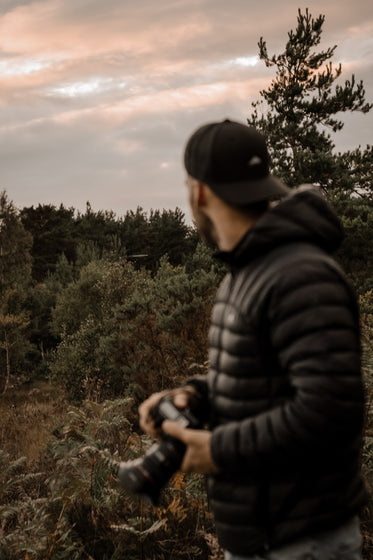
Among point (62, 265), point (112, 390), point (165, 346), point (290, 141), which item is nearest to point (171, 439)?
point (165, 346)

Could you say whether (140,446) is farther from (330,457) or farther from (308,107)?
(308,107)

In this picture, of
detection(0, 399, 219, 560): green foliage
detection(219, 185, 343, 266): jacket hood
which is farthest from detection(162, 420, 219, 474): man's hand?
detection(0, 399, 219, 560): green foliage

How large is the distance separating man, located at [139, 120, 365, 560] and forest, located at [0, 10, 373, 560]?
1.58m

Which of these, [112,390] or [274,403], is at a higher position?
[274,403]

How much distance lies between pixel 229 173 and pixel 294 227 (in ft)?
0.91

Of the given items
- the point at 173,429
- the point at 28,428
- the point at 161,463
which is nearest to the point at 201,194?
the point at 173,429

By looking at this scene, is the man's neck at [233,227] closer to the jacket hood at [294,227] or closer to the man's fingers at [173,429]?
the jacket hood at [294,227]

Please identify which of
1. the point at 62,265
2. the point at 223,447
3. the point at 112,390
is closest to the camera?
the point at 223,447

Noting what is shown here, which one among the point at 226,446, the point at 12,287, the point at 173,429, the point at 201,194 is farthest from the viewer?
the point at 12,287

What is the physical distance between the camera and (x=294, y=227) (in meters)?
1.53

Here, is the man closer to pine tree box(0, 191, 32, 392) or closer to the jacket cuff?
the jacket cuff

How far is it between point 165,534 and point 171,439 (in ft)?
7.74

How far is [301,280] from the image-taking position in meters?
1.40

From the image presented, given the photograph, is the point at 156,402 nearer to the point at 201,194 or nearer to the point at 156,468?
the point at 156,468
